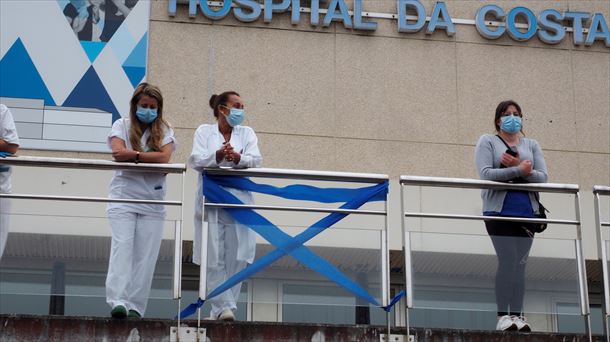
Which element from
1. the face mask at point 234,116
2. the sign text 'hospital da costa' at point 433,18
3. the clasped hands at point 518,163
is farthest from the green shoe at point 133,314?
the sign text 'hospital da costa' at point 433,18

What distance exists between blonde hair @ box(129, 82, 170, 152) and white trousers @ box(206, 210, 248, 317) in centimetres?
75

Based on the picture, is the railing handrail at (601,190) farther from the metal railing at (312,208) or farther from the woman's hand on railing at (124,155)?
the woman's hand on railing at (124,155)

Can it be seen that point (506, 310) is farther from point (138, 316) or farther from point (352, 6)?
point (352, 6)

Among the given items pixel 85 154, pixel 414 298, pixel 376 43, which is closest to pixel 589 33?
pixel 376 43

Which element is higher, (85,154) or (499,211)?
(85,154)

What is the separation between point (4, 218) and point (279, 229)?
1.95m

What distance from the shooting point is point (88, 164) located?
880 centimetres

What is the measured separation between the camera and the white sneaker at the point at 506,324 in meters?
8.75

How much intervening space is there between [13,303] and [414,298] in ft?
9.25

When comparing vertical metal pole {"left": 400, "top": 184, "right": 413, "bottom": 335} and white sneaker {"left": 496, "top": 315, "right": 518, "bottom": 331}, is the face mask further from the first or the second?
white sneaker {"left": 496, "top": 315, "right": 518, "bottom": 331}

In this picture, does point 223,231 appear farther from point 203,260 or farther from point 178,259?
point 178,259

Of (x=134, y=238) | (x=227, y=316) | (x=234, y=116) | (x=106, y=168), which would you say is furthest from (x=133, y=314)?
(x=234, y=116)

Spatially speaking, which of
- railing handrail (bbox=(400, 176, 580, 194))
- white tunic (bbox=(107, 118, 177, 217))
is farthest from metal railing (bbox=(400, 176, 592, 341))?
white tunic (bbox=(107, 118, 177, 217))

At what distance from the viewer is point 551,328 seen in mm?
8828
